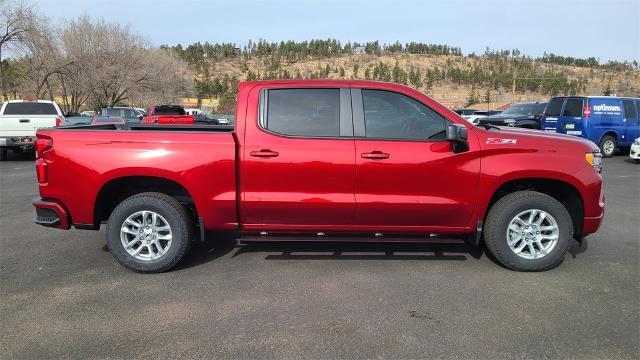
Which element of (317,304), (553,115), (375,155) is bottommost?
(317,304)

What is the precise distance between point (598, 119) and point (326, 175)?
13665 mm

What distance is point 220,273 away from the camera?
4461 millimetres

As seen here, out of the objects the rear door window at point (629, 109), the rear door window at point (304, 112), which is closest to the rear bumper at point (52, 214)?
the rear door window at point (304, 112)

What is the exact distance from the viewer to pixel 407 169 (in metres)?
4.32

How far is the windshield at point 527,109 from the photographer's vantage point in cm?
1780

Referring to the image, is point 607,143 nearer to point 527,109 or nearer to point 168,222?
point 527,109

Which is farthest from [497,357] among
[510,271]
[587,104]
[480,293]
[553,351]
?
[587,104]

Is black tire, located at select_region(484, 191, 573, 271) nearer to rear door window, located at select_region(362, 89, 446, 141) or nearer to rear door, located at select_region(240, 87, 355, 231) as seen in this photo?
rear door window, located at select_region(362, 89, 446, 141)

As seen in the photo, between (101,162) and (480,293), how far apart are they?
146 inches

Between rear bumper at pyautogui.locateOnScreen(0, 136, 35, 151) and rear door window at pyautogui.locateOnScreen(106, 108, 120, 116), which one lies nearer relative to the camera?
rear bumper at pyautogui.locateOnScreen(0, 136, 35, 151)

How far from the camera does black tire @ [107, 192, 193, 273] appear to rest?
4.40 metres

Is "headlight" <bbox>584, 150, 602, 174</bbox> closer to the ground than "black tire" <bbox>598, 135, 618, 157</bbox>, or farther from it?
farther from it

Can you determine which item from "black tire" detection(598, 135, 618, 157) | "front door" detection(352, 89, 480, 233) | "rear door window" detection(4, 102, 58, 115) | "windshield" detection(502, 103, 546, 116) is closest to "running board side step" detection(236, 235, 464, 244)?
"front door" detection(352, 89, 480, 233)

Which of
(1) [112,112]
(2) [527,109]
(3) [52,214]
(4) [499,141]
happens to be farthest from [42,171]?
(1) [112,112]
